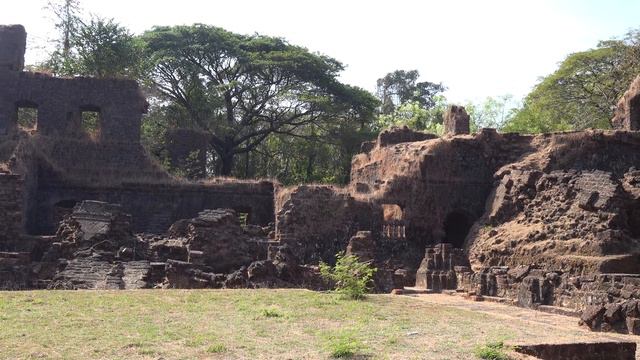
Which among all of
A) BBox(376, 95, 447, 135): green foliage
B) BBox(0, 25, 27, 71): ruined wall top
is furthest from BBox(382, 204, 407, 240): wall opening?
BBox(376, 95, 447, 135): green foliage

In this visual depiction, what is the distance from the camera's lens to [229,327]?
29.7ft

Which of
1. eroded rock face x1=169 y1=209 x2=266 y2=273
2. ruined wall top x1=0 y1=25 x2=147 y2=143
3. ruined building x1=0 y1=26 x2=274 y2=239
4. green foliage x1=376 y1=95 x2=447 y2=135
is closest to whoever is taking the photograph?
eroded rock face x1=169 y1=209 x2=266 y2=273

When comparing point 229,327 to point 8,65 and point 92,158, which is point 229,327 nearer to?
point 92,158

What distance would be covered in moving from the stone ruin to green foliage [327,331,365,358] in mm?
4908

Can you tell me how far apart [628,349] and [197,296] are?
6.58 metres

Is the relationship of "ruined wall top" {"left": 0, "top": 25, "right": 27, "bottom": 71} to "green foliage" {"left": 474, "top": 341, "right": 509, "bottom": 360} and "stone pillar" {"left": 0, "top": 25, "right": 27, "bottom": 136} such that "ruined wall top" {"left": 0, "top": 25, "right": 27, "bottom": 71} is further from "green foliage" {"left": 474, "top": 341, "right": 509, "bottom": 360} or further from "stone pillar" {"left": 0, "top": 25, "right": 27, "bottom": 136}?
"green foliage" {"left": 474, "top": 341, "right": 509, "bottom": 360}

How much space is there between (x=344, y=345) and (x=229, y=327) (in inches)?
74.0

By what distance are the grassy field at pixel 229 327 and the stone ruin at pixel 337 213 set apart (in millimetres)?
2686

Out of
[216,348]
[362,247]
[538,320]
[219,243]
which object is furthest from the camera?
[362,247]

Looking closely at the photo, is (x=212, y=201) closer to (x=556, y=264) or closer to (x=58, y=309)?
(x=556, y=264)

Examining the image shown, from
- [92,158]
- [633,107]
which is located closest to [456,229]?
[633,107]

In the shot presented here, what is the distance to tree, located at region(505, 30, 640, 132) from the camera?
33.9 meters

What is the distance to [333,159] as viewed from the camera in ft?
124

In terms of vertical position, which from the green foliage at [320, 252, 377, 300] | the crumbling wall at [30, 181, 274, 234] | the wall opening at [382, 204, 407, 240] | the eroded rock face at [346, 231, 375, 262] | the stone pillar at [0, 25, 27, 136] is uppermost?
the stone pillar at [0, 25, 27, 136]
